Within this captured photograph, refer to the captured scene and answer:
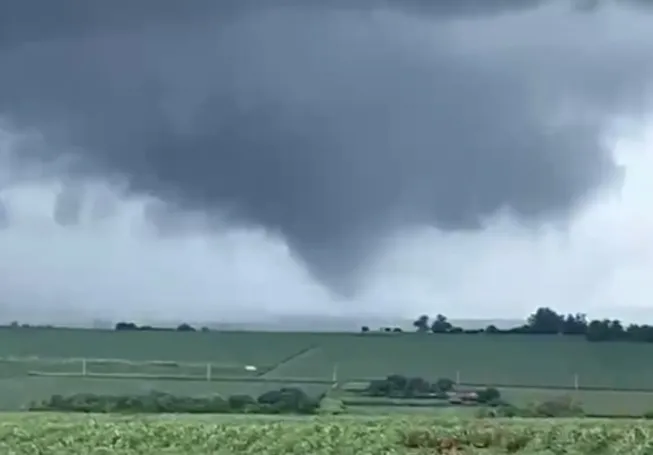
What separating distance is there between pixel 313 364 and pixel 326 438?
108 inches

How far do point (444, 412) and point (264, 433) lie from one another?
212cm

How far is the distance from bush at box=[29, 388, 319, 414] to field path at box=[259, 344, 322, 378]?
0.42m

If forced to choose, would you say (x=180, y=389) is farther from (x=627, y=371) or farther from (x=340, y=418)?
(x=627, y=371)

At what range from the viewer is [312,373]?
12016 millimetres

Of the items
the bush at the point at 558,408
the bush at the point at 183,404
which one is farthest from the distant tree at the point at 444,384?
the bush at the point at 183,404

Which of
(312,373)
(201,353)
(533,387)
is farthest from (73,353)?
(533,387)

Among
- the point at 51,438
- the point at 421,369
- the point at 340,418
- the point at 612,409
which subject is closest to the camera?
the point at 51,438

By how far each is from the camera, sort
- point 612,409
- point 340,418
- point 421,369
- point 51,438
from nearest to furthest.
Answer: point 51,438 < point 340,418 < point 612,409 < point 421,369

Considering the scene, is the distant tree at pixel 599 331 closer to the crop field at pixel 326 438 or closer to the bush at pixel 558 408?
the bush at pixel 558 408

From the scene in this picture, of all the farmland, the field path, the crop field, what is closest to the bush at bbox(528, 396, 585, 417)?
the farmland

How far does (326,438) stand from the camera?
9484 millimetres

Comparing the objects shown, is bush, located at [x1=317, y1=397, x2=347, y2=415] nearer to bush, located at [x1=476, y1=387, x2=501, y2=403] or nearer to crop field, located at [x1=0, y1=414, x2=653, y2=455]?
crop field, located at [x1=0, y1=414, x2=653, y2=455]

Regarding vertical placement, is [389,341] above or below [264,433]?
above

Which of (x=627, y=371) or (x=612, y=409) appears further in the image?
(x=627, y=371)
